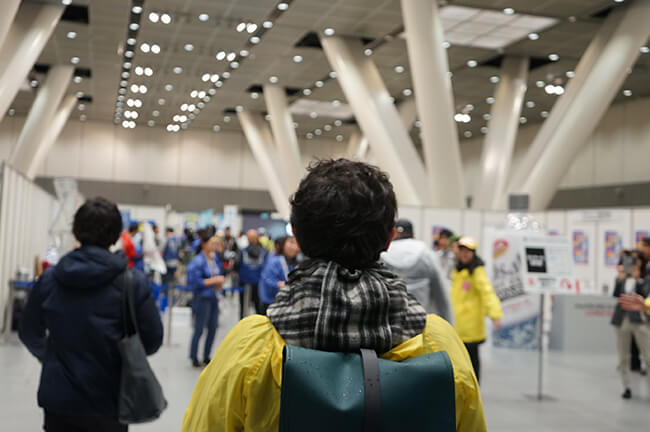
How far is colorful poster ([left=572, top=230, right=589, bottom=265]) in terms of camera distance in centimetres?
1471

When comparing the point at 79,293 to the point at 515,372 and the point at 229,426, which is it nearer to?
the point at 229,426

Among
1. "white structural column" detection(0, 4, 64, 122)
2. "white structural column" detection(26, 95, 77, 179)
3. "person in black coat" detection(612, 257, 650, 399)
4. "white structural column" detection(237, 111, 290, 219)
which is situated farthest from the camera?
"white structural column" detection(237, 111, 290, 219)

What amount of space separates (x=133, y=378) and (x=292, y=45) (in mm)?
17059

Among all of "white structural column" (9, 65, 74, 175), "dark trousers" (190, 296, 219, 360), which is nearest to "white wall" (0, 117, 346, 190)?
"white structural column" (9, 65, 74, 175)

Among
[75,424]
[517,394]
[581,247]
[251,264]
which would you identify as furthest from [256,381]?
[581,247]

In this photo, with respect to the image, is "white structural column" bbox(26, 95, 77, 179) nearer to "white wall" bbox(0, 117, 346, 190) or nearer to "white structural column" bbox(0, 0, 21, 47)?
"white wall" bbox(0, 117, 346, 190)

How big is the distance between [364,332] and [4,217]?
399 inches

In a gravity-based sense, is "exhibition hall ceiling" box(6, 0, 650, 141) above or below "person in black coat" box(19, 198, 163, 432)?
above

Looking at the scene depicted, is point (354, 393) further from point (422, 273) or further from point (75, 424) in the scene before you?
point (422, 273)

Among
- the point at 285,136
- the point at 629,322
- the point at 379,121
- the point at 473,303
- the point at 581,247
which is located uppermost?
the point at 285,136

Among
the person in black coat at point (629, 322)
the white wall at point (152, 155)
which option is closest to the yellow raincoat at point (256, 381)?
the person in black coat at point (629, 322)

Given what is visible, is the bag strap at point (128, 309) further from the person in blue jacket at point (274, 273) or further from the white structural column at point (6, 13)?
the white structural column at point (6, 13)

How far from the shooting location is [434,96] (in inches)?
564

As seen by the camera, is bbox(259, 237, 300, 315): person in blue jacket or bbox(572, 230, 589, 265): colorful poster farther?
bbox(572, 230, 589, 265): colorful poster
